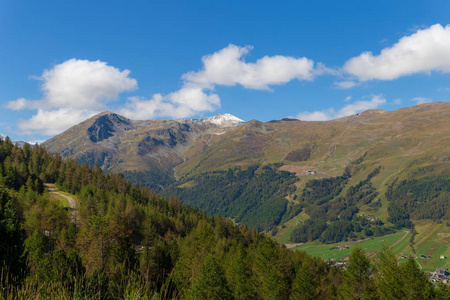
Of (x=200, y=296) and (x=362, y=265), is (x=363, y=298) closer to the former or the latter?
(x=362, y=265)

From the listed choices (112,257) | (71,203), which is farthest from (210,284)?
(71,203)

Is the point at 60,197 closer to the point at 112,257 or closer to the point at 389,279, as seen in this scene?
the point at 112,257

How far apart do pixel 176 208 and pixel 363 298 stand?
143 m

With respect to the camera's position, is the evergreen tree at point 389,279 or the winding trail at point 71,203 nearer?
the evergreen tree at point 389,279

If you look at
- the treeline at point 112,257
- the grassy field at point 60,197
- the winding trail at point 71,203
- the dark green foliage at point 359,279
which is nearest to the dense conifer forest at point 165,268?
the dark green foliage at point 359,279

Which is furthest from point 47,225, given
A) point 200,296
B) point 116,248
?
point 200,296

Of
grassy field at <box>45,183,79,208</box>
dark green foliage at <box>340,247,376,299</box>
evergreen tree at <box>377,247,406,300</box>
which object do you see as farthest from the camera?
grassy field at <box>45,183,79,208</box>

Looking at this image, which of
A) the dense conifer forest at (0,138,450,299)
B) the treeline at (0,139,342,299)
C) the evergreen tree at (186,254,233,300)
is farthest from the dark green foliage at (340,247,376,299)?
the evergreen tree at (186,254,233,300)

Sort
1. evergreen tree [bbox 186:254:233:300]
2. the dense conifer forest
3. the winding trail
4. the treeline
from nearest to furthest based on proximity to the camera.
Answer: the treeline, the dense conifer forest, evergreen tree [bbox 186:254:233:300], the winding trail

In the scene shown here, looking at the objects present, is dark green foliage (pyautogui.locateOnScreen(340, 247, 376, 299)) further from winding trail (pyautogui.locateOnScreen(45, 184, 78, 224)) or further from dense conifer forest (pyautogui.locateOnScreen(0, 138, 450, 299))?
winding trail (pyautogui.locateOnScreen(45, 184, 78, 224))

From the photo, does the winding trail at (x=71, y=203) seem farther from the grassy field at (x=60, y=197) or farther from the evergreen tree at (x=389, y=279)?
the evergreen tree at (x=389, y=279)

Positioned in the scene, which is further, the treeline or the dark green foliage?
the dark green foliage

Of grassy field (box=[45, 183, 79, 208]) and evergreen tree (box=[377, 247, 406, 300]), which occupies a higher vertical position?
grassy field (box=[45, 183, 79, 208])

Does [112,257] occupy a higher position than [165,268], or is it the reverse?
[112,257]
